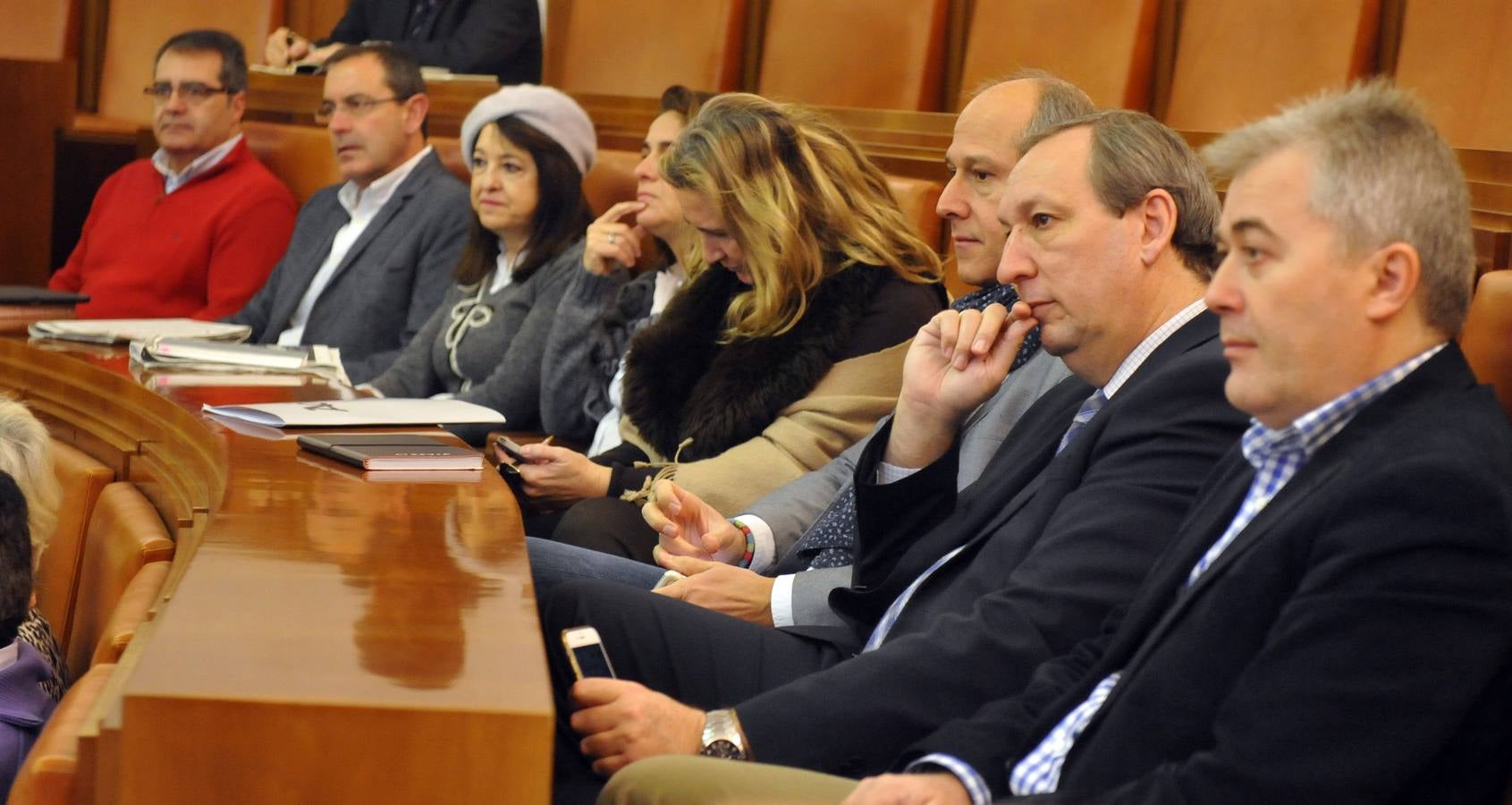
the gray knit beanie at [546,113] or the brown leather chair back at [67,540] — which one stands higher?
the gray knit beanie at [546,113]

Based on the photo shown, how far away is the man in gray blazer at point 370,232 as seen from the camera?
3830 millimetres

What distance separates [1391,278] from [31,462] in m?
1.88

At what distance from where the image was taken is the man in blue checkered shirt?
1.08m

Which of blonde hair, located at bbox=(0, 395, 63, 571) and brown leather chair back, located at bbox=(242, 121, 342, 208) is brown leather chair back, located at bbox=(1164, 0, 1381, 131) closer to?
blonde hair, located at bbox=(0, 395, 63, 571)

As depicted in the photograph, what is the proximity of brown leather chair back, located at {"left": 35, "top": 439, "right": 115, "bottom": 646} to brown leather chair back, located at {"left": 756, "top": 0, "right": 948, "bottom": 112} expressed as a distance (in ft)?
6.30

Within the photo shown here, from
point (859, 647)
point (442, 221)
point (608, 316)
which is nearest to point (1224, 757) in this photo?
point (859, 647)

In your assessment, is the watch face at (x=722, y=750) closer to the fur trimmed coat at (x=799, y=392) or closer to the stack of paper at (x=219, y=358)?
the fur trimmed coat at (x=799, y=392)

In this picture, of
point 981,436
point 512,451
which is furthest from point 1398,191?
point 512,451

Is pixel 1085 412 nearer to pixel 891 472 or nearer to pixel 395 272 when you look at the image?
pixel 891 472

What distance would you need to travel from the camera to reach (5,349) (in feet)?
10.5

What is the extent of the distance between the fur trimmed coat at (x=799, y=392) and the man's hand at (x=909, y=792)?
1.12 m

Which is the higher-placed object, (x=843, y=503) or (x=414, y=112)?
(x=414, y=112)

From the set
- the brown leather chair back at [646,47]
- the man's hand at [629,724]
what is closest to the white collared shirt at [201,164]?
the brown leather chair back at [646,47]

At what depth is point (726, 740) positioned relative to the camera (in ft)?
5.01
